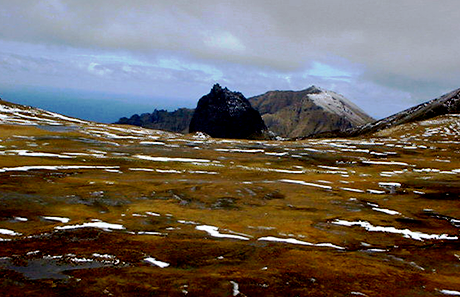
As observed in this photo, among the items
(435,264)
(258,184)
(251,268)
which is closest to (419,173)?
(258,184)

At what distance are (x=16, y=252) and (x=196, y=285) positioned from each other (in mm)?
11188

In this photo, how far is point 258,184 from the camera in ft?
179

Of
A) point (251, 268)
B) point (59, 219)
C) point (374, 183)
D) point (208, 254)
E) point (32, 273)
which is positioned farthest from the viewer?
point (374, 183)

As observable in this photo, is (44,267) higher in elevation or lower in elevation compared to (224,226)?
higher

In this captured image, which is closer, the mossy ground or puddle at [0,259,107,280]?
puddle at [0,259,107,280]

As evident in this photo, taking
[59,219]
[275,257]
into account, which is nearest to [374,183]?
[275,257]

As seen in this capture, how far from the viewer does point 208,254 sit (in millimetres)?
22938

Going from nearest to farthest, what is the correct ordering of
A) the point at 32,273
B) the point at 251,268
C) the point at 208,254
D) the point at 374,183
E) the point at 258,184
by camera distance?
the point at 32,273, the point at 251,268, the point at 208,254, the point at 258,184, the point at 374,183

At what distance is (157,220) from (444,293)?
22091mm

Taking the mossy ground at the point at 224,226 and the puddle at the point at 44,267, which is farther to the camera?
the mossy ground at the point at 224,226

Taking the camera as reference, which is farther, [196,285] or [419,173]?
[419,173]

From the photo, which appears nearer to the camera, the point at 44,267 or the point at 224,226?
the point at 44,267

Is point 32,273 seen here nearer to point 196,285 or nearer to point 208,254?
point 196,285

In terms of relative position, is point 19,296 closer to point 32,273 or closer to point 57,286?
point 57,286
